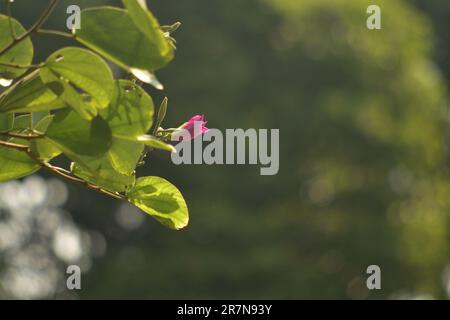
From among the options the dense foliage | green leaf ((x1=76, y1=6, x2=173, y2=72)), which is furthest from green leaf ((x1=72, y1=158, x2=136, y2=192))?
green leaf ((x1=76, y1=6, x2=173, y2=72))

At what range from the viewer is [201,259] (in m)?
11.0

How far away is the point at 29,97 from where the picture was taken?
2.64ft

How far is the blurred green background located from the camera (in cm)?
1102

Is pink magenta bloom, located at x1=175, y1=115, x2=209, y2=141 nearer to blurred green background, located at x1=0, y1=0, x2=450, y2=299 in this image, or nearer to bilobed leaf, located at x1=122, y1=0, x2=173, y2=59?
bilobed leaf, located at x1=122, y1=0, x2=173, y2=59

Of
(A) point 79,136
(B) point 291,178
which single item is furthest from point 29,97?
(B) point 291,178

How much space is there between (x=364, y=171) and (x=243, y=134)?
203 centimetres

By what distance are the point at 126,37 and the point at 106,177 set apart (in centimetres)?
16

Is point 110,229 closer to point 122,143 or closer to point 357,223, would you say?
point 357,223

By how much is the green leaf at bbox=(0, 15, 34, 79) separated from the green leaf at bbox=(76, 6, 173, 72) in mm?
100

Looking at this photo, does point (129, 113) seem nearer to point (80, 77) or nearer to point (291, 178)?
point (80, 77)

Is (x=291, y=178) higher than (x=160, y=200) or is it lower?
higher
